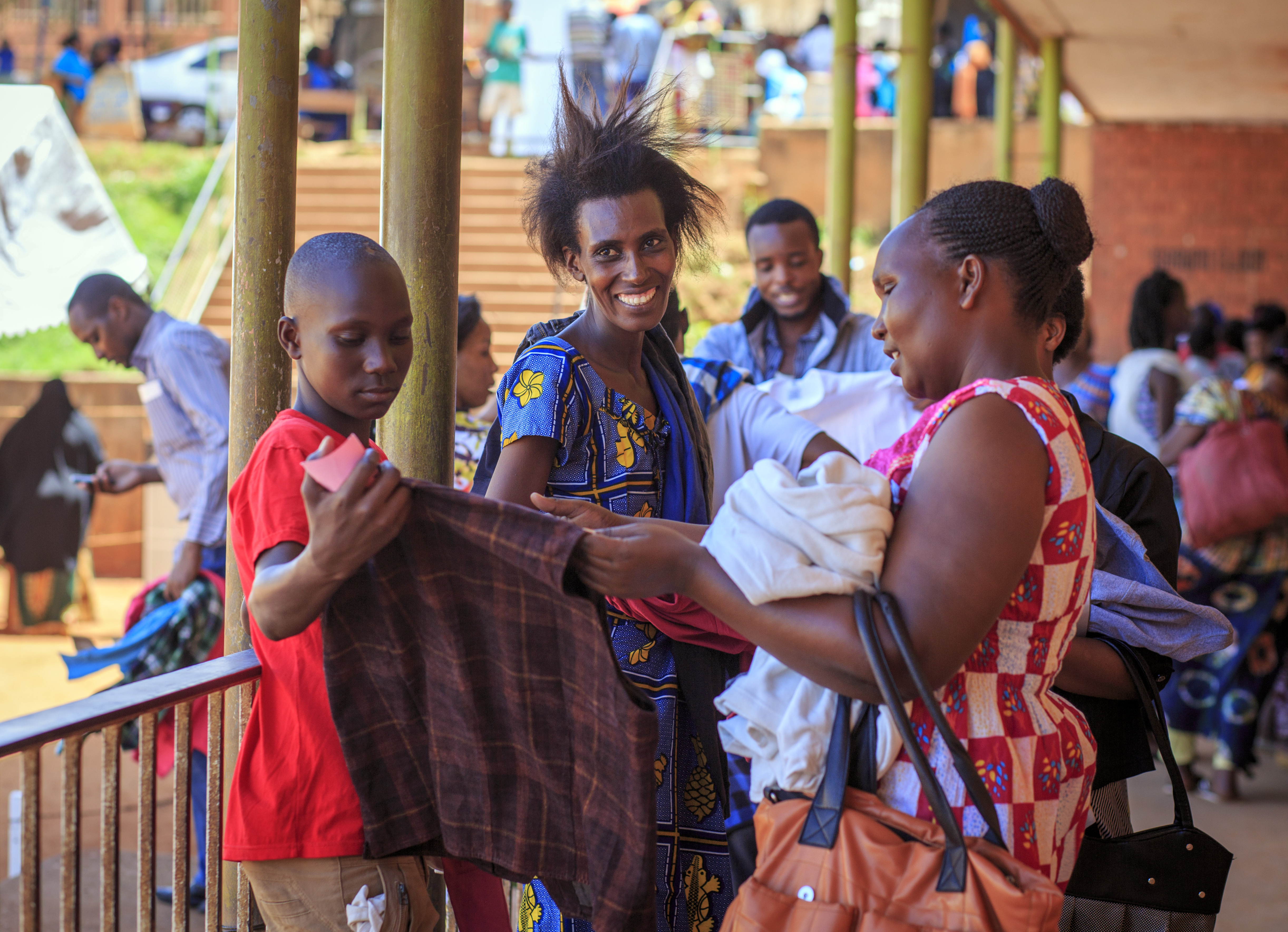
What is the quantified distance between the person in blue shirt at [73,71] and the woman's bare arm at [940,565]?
20445 mm

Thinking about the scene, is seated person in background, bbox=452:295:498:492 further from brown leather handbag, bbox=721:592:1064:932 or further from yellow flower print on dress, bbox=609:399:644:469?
brown leather handbag, bbox=721:592:1064:932

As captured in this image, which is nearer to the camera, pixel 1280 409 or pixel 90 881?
pixel 90 881

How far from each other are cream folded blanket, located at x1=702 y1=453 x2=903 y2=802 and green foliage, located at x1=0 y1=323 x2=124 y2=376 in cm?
1656

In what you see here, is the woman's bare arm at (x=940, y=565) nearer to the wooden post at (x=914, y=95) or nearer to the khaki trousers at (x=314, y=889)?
the khaki trousers at (x=314, y=889)

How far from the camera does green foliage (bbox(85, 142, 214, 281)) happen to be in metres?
18.5

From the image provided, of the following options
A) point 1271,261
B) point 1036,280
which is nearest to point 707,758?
point 1036,280

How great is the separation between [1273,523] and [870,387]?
2.99 meters

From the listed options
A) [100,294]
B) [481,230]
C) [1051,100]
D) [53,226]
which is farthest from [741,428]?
[481,230]

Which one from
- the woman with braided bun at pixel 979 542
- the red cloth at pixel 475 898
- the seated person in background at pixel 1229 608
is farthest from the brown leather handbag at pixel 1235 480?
the red cloth at pixel 475 898

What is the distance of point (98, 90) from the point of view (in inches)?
761

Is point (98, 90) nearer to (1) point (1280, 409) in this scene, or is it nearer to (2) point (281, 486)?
(1) point (1280, 409)

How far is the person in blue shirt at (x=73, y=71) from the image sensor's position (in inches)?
736

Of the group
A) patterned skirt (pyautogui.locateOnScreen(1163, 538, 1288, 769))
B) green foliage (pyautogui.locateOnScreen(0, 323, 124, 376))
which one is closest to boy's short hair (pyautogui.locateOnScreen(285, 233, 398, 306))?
patterned skirt (pyautogui.locateOnScreen(1163, 538, 1288, 769))

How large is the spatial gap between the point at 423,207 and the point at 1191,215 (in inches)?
543
